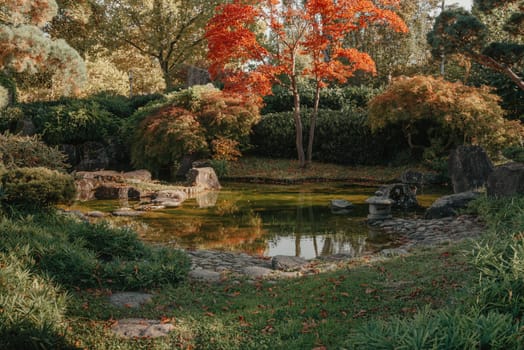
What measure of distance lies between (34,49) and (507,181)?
7.81 m

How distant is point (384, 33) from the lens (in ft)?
93.0

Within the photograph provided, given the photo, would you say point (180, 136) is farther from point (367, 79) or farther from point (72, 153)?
point (367, 79)

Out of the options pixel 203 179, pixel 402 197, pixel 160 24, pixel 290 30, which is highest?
pixel 160 24

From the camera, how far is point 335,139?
17.3 m

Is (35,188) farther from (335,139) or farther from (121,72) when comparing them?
(121,72)

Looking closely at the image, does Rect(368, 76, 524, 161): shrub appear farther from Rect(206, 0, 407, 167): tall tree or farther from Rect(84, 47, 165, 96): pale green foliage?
Rect(84, 47, 165, 96): pale green foliage

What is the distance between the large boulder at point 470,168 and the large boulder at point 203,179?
624 centimetres

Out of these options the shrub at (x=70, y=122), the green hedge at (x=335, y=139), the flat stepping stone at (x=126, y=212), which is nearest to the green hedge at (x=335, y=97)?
the green hedge at (x=335, y=139)

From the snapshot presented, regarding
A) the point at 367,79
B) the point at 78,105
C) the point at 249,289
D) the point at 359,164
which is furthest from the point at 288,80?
the point at 249,289

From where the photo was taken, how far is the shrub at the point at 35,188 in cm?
686

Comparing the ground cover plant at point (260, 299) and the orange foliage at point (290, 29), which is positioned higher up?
the orange foliage at point (290, 29)

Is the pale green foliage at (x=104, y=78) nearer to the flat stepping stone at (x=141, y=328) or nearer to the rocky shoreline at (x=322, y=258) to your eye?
the rocky shoreline at (x=322, y=258)

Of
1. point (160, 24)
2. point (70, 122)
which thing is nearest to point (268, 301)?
point (70, 122)

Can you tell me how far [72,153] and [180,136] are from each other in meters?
4.70
